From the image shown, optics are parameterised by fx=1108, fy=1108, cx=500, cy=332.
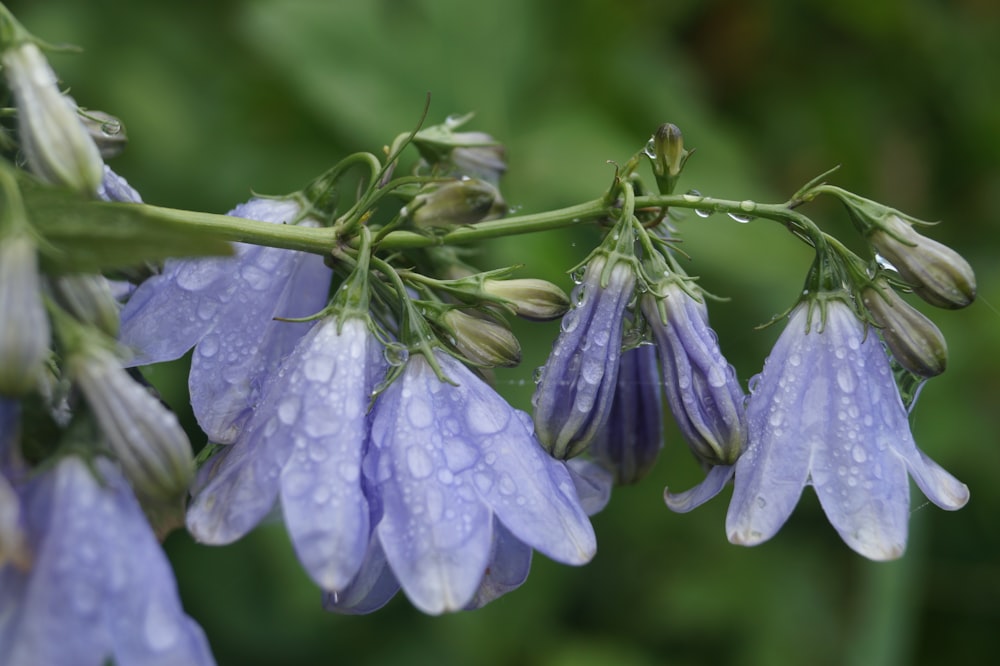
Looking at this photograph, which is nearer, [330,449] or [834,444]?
[330,449]

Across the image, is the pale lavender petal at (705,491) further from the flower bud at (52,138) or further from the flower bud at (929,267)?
the flower bud at (52,138)

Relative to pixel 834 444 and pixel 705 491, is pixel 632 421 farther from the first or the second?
pixel 834 444

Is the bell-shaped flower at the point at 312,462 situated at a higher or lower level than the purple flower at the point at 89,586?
higher

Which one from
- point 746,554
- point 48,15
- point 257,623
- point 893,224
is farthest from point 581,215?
point 48,15

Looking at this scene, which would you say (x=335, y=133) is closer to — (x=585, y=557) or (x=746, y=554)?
(x=746, y=554)

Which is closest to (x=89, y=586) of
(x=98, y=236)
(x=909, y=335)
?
(x=98, y=236)

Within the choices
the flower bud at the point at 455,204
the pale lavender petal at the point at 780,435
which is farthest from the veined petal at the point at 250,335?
the pale lavender petal at the point at 780,435
